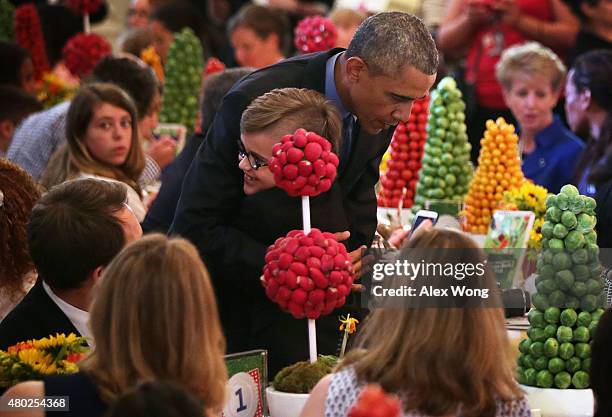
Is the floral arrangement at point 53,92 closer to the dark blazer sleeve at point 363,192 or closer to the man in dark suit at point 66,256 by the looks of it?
the dark blazer sleeve at point 363,192

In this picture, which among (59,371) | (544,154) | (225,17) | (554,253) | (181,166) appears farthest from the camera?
(225,17)

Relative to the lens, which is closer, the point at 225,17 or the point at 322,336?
the point at 322,336

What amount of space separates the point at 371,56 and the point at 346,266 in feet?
2.75

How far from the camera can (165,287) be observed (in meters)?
2.30

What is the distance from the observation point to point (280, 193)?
326cm

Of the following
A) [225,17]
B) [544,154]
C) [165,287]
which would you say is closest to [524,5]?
[544,154]

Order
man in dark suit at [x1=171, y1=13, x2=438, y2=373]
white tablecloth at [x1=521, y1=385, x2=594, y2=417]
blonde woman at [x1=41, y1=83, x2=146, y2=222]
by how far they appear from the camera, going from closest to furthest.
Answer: white tablecloth at [x1=521, y1=385, x2=594, y2=417]
man in dark suit at [x1=171, y1=13, x2=438, y2=373]
blonde woman at [x1=41, y1=83, x2=146, y2=222]

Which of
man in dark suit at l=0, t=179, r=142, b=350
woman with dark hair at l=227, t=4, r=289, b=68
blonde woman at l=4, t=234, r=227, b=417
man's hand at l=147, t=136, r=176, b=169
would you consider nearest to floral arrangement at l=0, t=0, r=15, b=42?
woman with dark hair at l=227, t=4, r=289, b=68

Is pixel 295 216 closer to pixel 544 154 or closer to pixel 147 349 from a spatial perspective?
pixel 147 349

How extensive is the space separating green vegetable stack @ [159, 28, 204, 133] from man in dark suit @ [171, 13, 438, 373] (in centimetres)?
286

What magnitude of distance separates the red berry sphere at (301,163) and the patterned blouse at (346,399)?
1.77 feet

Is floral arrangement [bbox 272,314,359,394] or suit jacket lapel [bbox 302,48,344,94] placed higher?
suit jacket lapel [bbox 302,48,344,94]

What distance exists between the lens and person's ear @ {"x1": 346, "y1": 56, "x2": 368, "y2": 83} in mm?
3430

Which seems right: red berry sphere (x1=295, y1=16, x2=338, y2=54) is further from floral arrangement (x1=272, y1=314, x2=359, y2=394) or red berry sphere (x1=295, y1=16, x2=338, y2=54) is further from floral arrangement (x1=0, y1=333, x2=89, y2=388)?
floral arrangement (x1=0, y1=333, x2=89, y2=388)
